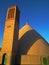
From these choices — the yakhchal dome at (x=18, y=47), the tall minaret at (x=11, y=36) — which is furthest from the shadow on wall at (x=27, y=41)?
the tall minaret at (x=11, y=36)

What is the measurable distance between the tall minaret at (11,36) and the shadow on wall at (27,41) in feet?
4.63

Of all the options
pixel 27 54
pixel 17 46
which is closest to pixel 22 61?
pixel 27 54

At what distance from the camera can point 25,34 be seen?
17562 millimetres

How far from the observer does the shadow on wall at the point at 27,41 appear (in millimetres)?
15877

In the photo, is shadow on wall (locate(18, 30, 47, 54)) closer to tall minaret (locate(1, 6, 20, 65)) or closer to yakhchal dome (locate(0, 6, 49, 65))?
yakhchal dome (locate(0, 6, 49, 65))

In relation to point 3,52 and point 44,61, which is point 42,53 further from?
point 3,52

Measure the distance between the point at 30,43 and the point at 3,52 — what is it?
3761 millimetres

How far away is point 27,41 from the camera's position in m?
16.7

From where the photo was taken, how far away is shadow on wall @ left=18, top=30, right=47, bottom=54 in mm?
15877

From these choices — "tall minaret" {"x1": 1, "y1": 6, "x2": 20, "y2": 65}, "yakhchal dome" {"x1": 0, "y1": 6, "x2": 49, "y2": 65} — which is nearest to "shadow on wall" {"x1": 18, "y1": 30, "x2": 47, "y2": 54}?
"yakhchal dome" {"x1": 0, "y1": 6, "x2": 49, "y2": 65}

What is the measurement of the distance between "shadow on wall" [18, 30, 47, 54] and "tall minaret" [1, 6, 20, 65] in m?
1.41

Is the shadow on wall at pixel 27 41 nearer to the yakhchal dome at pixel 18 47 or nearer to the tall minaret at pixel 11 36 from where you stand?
the yakhchal dome at pixel 18 47

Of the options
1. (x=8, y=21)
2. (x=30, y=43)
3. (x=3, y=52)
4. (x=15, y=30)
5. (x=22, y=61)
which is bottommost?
(x=22, y=61)

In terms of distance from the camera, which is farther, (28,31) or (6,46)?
(28,31)
